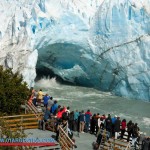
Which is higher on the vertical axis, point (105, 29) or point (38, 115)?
point (105, 29)

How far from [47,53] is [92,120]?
1340cm

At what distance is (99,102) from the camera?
22188 millimetres

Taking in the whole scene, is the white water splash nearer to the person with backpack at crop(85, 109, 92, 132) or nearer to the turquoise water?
the turquoise water

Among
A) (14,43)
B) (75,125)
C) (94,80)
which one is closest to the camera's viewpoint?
Result: (75,125)

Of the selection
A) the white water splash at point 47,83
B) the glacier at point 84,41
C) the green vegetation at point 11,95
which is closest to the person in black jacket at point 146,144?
the green vegetation at point 11,95

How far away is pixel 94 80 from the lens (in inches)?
995

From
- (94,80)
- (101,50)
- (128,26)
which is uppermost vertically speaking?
(128,26)

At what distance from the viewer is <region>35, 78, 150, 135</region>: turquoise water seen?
19.8 m

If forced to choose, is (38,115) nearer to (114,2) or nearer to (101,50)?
(101,50)

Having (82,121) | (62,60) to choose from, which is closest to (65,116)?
(82,121)

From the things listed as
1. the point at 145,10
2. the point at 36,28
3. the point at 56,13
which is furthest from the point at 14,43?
the point at 145,10

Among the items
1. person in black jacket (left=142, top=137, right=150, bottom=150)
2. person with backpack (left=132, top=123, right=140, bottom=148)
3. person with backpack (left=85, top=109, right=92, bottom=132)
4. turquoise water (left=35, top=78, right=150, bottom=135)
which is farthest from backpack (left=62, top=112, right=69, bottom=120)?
turquoise water (left=35, top=78, right=150, bottom=135)

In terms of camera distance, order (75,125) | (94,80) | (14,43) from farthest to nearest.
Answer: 1. (94,80)
2. (14,43)
3. (75,125)

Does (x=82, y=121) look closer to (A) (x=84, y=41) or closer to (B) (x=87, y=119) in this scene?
(B) (x=87, y=119)
